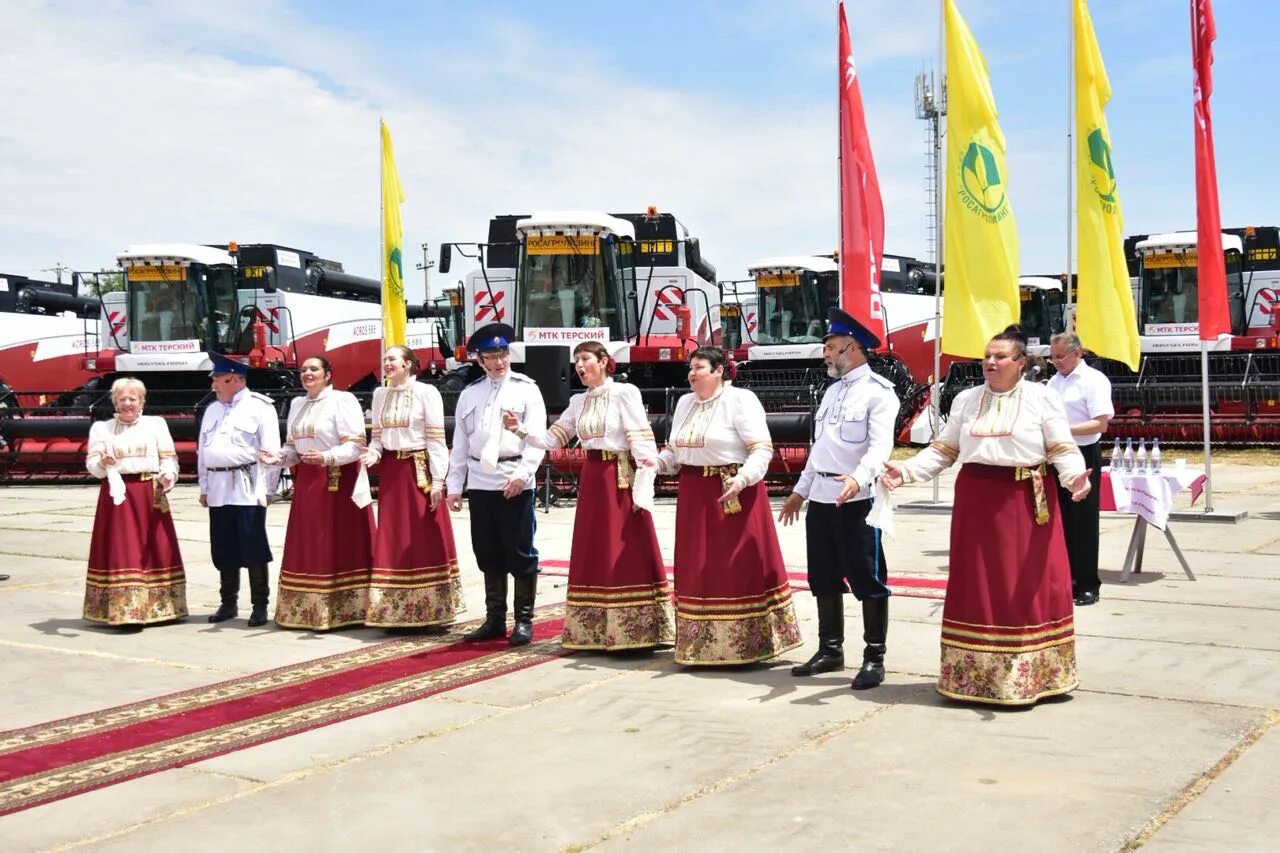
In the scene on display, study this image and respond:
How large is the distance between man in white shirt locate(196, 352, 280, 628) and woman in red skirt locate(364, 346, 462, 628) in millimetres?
907

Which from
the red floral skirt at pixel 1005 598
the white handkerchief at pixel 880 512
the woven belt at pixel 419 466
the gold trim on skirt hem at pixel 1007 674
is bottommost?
the gold trim on skirt hem at pixel 1007 674

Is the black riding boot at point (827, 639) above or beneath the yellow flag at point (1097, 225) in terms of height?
beneath

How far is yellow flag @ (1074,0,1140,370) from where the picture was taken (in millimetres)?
11422

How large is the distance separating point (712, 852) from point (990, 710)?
213 centimetres

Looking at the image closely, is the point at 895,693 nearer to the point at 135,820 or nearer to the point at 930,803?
the point at 930,803

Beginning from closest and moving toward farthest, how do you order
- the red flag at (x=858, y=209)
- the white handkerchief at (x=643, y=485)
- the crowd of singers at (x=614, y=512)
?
the crowd of singers at (x=614, y=512) → the white handkerchief at (x=643, y=485) → the red flag at (x=858, y=209)

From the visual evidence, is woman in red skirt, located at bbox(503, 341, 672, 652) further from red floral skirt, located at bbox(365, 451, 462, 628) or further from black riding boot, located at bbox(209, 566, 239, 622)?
black riding boot, located at bbox(209, 566, 239, 622)

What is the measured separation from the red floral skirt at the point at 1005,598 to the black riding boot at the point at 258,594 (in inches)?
178

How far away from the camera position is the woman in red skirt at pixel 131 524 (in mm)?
8320

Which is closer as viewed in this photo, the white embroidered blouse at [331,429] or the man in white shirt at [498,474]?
the man in white shirt at [498,474]

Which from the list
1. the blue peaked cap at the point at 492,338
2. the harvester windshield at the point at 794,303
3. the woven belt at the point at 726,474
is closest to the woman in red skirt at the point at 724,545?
the woven belt at the point at 726,474

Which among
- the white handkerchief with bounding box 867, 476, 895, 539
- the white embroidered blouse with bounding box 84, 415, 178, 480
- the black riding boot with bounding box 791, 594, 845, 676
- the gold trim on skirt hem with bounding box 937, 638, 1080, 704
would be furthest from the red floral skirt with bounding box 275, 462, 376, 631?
the gold trim on skirt hem with bounding box 937, 638, 1080, 704

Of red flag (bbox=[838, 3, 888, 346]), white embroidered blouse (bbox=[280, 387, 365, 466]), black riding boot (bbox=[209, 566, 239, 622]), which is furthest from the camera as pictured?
red flag (bbox=[838, 3, 888, 346])

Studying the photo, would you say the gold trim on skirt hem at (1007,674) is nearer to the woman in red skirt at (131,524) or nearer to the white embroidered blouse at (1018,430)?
the white embroidered blouse at (1018,430)
